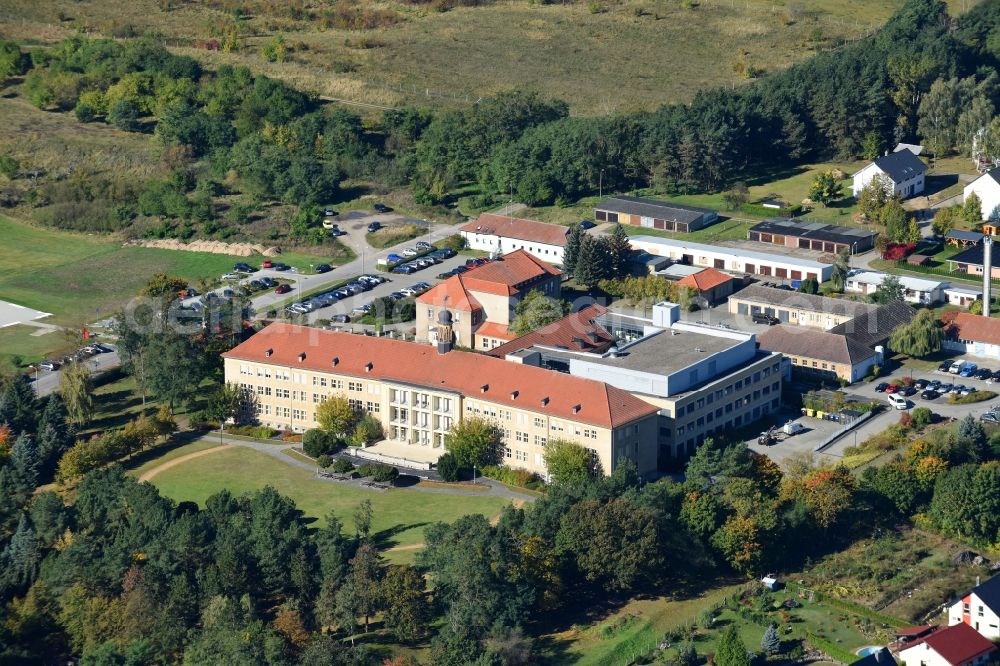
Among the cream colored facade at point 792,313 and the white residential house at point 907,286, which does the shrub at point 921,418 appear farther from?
the white residential house at point 907,286

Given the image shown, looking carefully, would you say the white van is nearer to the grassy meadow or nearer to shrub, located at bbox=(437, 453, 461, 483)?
shrub, located at bbox=(437, 453, 461, 483)

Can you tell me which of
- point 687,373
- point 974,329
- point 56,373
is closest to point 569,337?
point 687,373

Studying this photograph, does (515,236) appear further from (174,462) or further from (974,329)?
(174,462)

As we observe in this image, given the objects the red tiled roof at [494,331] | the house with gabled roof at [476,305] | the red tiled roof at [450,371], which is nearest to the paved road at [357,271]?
the house with gabled roof at [476,305]

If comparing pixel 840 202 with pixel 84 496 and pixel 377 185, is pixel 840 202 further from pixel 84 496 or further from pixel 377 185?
pixel 84 496

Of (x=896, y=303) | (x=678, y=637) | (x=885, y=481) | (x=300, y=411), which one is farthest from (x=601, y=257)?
(x=678, y=637)

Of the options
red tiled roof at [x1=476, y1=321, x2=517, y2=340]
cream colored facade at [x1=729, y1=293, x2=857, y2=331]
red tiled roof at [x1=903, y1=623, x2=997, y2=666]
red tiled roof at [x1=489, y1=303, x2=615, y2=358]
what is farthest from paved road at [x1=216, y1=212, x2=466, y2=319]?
red tiled roof at [x1=903, y1=623, x2=997, y2=666]
